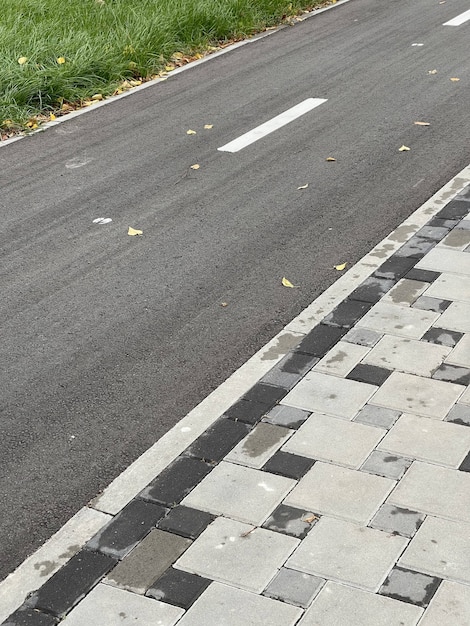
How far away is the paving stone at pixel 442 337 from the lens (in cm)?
525

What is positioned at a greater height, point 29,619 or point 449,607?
point 29,619

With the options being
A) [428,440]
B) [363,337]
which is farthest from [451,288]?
[428,440]

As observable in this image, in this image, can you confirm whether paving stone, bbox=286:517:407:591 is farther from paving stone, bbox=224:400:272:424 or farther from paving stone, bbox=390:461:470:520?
paving stone, bbox=224:400:272:424

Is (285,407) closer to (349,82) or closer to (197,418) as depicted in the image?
(197,418)

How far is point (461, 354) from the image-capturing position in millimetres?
5125

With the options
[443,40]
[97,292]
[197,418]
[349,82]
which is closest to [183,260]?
[97,292]

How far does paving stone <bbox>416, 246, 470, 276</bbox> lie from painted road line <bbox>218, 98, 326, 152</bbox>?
3227mm

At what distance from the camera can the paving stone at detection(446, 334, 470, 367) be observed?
16.5 ft

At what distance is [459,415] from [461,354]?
618mm

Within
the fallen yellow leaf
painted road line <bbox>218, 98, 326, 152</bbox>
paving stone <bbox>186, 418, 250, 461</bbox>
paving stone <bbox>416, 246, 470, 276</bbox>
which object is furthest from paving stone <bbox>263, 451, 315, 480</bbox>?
painted road line <bbox>218, 98, 326, 152</bbox>

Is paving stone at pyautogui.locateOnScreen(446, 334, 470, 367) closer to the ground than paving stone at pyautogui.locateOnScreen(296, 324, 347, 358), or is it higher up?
closer to the ground

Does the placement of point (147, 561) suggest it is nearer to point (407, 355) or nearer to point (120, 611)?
point (120, 611)

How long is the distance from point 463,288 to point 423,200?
71.3 inches

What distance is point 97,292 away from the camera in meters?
6.40
